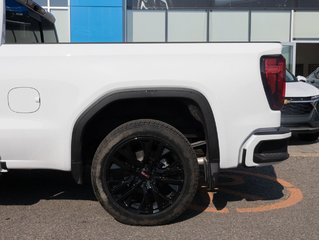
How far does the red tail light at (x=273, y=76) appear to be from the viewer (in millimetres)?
3917

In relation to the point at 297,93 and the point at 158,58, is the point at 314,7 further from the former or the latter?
the point at 158,58

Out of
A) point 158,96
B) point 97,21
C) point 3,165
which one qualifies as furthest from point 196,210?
point 97,21

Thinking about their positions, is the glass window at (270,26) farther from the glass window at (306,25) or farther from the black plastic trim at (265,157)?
the black plastic trim at (265,157)

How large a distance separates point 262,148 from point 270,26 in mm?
14211

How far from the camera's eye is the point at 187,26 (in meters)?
17.0

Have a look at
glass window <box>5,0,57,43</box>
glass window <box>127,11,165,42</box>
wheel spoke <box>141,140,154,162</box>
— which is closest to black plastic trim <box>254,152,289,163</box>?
wheel spoke <box>141,140,154,162</box>

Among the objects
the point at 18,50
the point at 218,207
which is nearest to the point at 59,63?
the point at 18,50

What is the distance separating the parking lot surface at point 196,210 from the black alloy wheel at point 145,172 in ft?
0.54

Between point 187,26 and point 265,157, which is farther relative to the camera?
point 187,26

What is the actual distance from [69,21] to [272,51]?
43.9ft

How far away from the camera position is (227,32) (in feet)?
56.3

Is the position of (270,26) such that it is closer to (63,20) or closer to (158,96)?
(63,20)

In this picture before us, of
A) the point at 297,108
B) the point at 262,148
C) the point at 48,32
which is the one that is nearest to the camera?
the point at 262,148

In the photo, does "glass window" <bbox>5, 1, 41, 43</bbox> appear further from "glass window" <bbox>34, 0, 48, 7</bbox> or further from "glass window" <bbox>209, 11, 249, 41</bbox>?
"glass window" <bbox>209, 11, 249, 41</bbox>
